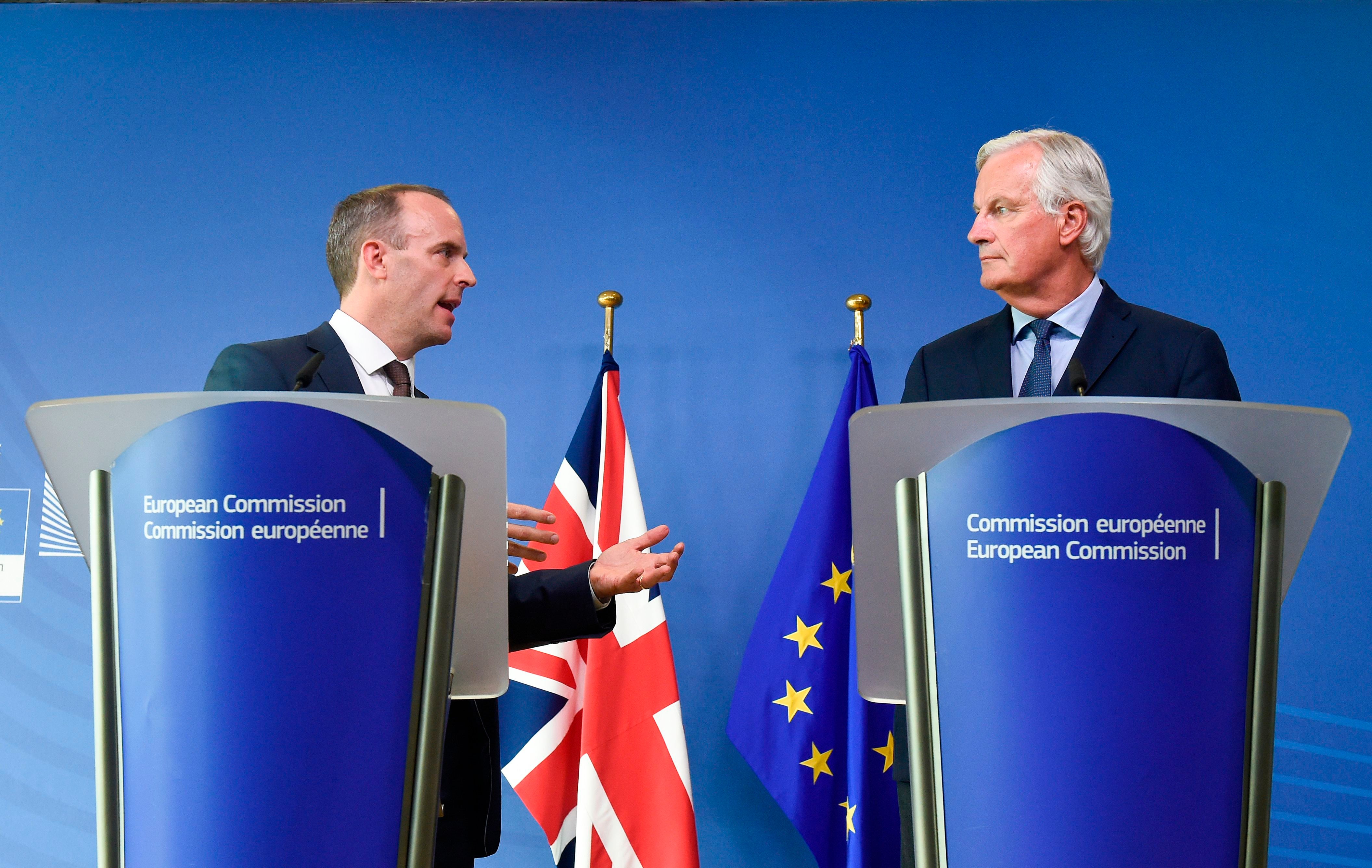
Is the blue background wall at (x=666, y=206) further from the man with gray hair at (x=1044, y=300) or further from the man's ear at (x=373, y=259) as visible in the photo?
the man with gray hair at (x=1044, y=300)

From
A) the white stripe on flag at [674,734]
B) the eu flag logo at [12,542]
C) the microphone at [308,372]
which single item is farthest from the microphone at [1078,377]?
the eu flag logo at [12,542]

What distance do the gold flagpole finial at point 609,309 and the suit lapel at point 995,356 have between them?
3.79 ft

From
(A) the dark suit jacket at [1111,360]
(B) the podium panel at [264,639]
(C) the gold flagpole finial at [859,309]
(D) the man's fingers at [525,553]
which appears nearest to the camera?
(B) the podium panel at [264,639]

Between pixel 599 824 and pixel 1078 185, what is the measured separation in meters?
1.79

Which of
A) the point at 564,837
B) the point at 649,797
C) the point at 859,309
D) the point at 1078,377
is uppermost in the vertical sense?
the point at 859,309

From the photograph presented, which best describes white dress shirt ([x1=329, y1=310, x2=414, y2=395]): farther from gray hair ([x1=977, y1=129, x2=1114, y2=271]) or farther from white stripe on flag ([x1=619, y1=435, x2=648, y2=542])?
gray hair ([x1=977, y1=129, x2=1114, y2=271])

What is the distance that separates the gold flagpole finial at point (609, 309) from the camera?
287 cm

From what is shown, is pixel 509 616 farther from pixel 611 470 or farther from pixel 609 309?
pixel 609 309

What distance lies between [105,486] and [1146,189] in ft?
9.72

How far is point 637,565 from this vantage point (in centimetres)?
154

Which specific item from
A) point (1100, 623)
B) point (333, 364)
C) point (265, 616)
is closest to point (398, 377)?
point (333, 364)

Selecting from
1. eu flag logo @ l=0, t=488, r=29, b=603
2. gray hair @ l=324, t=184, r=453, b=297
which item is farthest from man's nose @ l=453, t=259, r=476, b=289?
eu flag logo @ l=0, t=488, r=29, b=603

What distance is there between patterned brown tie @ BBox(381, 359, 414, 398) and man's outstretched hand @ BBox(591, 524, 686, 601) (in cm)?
73

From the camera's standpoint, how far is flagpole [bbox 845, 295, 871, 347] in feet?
9.29
